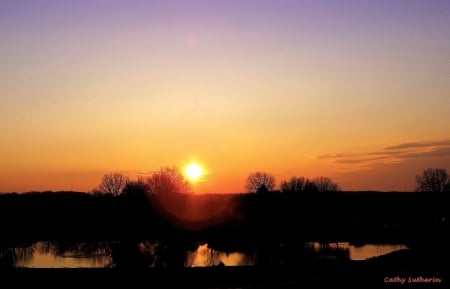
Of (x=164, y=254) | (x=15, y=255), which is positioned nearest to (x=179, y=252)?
(x=164, y=254)

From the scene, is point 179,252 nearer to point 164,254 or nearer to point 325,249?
point 164,254

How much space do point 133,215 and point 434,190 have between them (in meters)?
86.5

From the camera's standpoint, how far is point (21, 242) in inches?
2945

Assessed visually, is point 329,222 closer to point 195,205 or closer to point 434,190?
point 195,205

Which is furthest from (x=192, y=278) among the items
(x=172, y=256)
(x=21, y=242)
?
(x=21, y=242)

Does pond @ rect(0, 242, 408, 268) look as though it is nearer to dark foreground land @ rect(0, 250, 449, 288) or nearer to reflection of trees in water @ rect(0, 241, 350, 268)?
reflection of trees in water @ rect(0, 241, 350, 268)

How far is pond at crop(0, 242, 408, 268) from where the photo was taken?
5469 cm

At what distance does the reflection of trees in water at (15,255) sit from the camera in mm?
56438

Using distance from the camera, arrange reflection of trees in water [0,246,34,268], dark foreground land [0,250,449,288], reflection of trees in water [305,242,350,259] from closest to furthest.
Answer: dark foreground land [0,250,449,288], reflection of trees in water [0,246,34,268], reflection of trees in water [305,242,350,259]

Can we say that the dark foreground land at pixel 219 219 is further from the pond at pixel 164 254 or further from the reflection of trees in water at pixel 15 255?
the reflection of trees in water at pixel 15 255

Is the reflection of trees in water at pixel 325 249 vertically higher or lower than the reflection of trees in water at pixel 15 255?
lower

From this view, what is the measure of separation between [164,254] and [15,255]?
16.8 meters

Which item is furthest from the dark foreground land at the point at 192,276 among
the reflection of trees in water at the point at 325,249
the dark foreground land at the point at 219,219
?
the reflection of trees in water at the point at 325,249

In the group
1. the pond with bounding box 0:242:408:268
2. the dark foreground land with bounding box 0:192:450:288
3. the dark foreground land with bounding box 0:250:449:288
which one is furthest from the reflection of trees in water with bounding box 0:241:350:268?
the dark foreground land with bounding box 0:250:449:288
